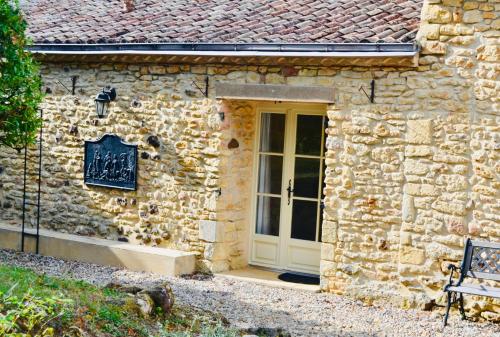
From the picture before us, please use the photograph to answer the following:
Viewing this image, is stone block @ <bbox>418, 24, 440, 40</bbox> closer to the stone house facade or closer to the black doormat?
the stone house facade

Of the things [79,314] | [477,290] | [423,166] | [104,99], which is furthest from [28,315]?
[104,99]

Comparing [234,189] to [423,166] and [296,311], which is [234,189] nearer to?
[296,311]

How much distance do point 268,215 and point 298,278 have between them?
3.40ft

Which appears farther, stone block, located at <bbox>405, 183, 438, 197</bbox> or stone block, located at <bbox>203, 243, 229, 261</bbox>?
stone block, located at <bbox>203, 243, 229, 261</bbox>

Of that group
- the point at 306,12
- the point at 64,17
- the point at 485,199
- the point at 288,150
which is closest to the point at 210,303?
the point at 288,150

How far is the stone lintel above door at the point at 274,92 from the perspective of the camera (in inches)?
380

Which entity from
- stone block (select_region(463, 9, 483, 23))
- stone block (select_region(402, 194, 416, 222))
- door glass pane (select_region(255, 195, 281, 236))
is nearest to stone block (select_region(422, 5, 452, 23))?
stone block (select_region(463, 9, 483, 23))

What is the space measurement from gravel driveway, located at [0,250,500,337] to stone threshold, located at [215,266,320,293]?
10cm

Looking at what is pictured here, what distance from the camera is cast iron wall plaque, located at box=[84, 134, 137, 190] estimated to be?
11336 mm

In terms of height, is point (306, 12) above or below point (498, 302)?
above

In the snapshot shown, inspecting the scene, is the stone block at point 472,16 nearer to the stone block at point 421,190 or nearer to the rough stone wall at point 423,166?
the rough stone wall at point 423,166

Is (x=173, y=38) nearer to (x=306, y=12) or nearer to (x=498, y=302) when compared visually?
(x=306, y=12)

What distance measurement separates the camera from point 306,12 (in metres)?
10.6

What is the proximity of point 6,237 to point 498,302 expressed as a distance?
289 inches
